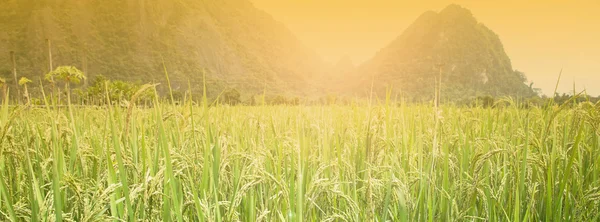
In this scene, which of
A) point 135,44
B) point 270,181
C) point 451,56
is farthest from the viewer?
point 451,56

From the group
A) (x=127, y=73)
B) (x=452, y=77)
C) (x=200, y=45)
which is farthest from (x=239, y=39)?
(x=452, y=77)

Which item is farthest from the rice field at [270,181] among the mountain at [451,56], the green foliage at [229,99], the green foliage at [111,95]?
the mountain at [451,56]

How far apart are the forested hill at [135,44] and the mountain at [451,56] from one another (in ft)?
158

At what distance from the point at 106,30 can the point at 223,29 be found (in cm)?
7966

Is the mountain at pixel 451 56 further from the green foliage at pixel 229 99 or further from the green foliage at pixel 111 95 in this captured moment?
the green foliage at pixel 111 95

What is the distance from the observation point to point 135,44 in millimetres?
124875

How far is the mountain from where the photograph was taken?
139 metres

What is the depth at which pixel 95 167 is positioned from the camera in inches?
70.2

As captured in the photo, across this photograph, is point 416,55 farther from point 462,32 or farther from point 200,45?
point 200,45

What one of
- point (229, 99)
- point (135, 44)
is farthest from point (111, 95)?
point (135, 44)

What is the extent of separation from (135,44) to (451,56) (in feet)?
500

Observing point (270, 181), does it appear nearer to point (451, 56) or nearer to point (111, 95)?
point (111, 95)

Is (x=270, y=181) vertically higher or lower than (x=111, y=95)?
lower

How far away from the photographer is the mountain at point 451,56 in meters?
139
